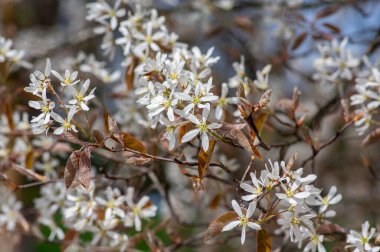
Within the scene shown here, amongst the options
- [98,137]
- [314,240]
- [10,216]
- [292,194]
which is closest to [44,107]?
[98,137]

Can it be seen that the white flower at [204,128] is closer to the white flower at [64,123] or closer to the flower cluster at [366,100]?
the white flower at [64,123]

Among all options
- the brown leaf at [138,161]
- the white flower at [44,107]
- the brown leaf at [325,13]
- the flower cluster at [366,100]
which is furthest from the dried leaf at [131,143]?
the brown leaf at [325,13]

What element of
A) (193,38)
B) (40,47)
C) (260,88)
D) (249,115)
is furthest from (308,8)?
(193,38)

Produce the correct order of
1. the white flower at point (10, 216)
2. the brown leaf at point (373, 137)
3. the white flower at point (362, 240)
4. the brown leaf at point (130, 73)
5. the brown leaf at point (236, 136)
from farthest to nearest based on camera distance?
the white flower at point (10, 216), the brown leaf at point (130, 73), the brown leaf at point (373, 137), the white flower at point (362, 240), the brown leaf at point (236, 136)

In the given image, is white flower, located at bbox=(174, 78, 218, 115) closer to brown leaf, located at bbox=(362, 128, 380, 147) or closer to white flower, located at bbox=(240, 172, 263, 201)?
white flower, located at bbox=(240, 172, 263, 201)

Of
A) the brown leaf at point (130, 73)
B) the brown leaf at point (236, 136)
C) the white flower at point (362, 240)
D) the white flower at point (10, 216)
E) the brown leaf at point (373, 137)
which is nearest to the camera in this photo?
the brown leaf at point (236, 136)

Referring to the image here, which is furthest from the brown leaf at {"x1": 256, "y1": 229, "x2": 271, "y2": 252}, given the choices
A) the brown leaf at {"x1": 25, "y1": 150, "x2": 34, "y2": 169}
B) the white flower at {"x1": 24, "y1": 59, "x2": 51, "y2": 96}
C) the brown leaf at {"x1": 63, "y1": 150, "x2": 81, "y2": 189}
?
the brown leaf at {"x1": 25, "y1": 150, "x2": 34, "y2": 169}
